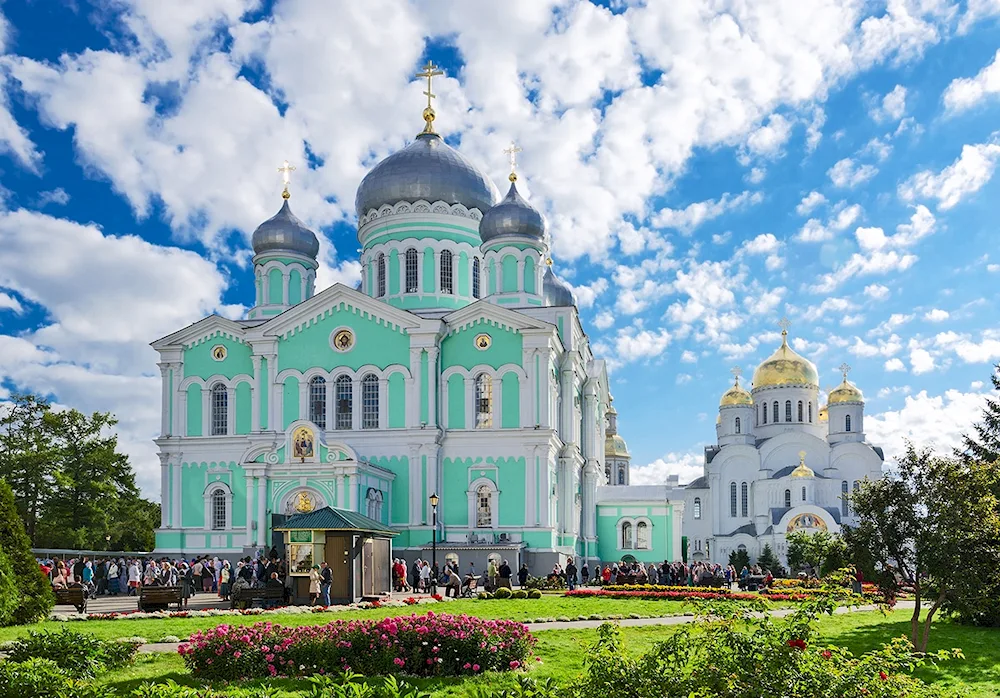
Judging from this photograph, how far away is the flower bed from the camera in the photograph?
1235 cm

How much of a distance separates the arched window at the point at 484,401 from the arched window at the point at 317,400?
5141 mm

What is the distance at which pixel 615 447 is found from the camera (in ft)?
244

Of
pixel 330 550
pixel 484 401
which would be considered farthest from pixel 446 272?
pixel 330 550

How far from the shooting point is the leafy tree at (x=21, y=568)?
17.2m

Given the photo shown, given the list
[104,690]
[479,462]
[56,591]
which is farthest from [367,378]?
[104,690]

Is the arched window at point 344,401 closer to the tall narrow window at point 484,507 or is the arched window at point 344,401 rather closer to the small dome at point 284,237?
the tall narrow window at point 484,507

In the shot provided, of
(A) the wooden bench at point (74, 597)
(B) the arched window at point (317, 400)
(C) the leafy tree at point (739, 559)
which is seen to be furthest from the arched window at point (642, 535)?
(A) the wooden bench at point (74, 597)

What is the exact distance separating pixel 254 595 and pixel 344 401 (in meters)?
14.3

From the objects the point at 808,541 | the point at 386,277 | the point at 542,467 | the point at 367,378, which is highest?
the point at 386,277

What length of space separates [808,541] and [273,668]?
4042cm

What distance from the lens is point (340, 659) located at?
12562 mm

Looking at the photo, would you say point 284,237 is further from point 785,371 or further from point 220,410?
point 785,371

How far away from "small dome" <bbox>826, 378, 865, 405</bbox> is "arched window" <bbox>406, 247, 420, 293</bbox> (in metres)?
32.1

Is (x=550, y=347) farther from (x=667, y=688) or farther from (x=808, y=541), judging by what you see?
(x=667, y=688)
